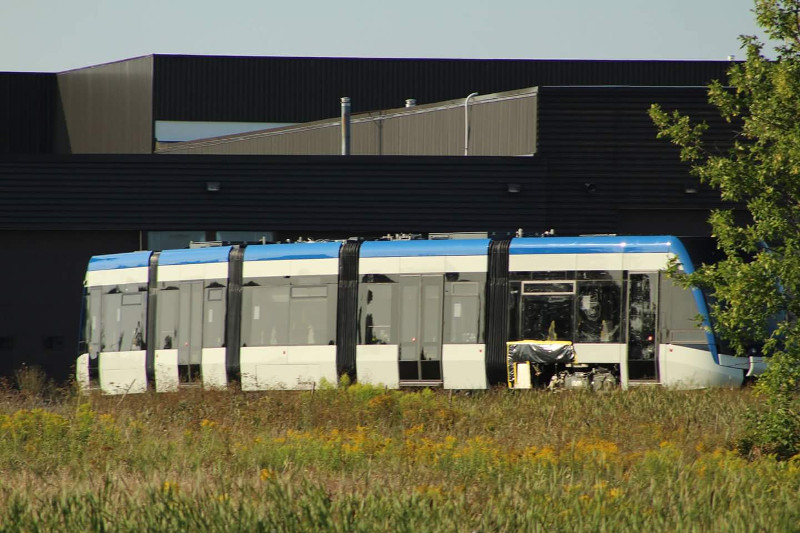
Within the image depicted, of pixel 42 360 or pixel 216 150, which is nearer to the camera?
pixel 42 360

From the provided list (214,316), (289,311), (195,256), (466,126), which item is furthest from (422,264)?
(466,126)

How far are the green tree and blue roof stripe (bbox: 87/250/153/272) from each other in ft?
50.3

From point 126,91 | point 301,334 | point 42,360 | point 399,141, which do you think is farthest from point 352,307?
point 126,91

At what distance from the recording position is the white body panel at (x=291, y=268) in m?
25.2

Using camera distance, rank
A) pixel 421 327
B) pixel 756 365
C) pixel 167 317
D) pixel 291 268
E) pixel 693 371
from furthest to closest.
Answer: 1. pixel 167 317
2. pixel 291 268
3. pixel 421 327
4. pixel 756 365
5. pixel 693 371

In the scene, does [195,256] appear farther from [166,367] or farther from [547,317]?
[547,317]

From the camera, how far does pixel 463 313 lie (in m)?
23.8

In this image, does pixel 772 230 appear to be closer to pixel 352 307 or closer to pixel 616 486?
pixel 616 486

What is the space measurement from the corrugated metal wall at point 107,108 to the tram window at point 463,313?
37.0 meters

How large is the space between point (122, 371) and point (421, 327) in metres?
7.64

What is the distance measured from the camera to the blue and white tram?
72.8 feet

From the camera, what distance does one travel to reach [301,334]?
999 inches

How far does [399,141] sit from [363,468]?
29.5m

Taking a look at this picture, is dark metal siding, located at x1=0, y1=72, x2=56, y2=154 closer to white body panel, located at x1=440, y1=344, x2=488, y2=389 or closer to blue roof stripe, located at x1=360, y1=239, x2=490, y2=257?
blue roof stripe, located at x1=360, y1=239, x2=490, y2=257
